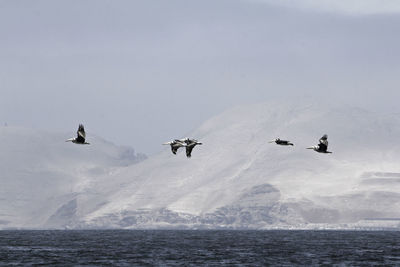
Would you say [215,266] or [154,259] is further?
[154,259]

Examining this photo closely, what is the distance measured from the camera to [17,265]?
156625 millimetres

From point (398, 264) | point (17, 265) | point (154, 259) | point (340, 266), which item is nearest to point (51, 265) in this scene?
point (17, 265)

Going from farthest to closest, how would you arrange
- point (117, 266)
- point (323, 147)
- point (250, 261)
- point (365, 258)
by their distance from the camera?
point (365, 258) → point (250, 261) → point (117, 266) → point (323, 147)

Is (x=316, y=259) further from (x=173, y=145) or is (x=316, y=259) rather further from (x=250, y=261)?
(x=173, y=145)

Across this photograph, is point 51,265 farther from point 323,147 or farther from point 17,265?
point 323,147

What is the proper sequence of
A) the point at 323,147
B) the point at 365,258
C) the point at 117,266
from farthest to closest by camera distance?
the point at 365,258 < the point at 117,266 < the point at 323,147

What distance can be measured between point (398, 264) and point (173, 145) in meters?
89.2

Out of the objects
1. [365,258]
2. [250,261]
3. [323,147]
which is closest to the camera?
[323,147]

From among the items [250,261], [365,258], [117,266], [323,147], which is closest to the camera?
[323,147]

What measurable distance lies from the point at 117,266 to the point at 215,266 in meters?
18.0

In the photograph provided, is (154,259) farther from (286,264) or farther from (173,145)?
(173,145)

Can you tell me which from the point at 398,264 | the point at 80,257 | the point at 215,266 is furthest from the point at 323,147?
the point at 80,257

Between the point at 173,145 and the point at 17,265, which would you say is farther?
the point at 17,265

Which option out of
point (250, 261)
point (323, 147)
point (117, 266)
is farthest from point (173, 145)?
point (250, 261)
